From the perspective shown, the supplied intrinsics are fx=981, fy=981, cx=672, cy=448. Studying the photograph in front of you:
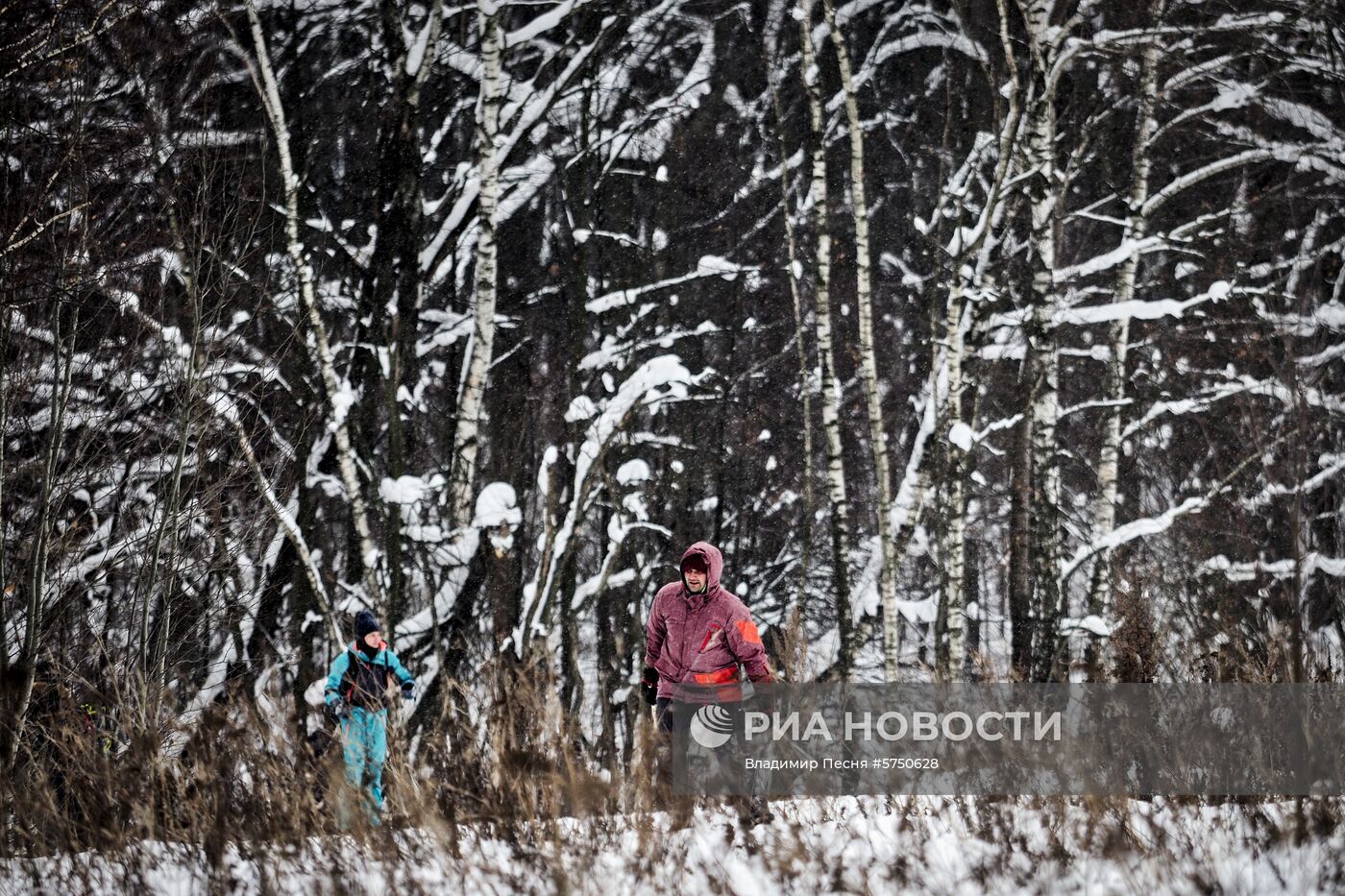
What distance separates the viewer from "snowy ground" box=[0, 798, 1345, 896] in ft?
10.7

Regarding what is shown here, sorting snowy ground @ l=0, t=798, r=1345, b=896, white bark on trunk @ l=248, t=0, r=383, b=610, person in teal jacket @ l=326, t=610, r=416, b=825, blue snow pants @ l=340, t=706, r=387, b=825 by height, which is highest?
white bark on trunk @ l=248, t=0, r=383, b=610

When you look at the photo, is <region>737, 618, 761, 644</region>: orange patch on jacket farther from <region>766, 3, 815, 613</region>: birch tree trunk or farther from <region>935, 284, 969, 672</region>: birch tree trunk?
<region>766, 3, 815, 613</region>: birch tree trunk

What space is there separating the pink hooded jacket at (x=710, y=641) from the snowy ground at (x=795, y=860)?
0.68 m

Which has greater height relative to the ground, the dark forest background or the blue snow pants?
the dark forest background

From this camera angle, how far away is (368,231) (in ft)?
30.6

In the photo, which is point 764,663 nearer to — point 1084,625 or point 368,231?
point 1084,625

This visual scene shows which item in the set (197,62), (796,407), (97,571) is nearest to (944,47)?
(796,407)

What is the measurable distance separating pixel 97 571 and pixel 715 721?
16.4 feet

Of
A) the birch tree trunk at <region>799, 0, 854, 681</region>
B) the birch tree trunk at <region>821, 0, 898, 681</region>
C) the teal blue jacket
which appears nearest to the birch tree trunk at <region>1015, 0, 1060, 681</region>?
the birch tree trunk at <region>821, 0, 898, 681</region>

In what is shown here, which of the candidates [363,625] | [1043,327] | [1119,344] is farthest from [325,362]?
[1119,344]

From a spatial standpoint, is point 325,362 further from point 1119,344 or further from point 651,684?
point 1119,344

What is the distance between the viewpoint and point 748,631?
4539 mm

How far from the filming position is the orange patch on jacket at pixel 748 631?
451cm

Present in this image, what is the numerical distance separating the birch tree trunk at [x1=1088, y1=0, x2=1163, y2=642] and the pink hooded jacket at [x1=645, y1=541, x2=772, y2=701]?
4926 mm
